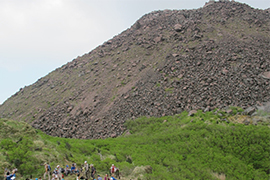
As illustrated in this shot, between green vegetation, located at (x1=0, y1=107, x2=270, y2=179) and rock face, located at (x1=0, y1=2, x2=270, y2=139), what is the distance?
5.54 metres

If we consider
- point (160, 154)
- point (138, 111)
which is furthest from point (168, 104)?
point (160, 154)

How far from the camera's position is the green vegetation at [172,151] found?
18.1m

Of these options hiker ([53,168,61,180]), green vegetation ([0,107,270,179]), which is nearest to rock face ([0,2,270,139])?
green vegetation ([0,107,270,179])

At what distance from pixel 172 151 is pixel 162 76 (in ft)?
65.1

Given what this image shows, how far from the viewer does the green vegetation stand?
59.5 ft

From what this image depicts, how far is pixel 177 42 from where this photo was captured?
49.2 m

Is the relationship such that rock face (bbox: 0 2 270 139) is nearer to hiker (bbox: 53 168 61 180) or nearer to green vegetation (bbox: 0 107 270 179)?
green vegetation (bbox: 0 107 270 179)

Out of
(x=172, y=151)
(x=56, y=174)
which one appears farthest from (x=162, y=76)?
(x=56, y=174)

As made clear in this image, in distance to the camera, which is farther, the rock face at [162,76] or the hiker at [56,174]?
the rock face at [162,76]

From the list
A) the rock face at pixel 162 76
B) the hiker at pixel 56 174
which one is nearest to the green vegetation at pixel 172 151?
the hiker at pixel 56 174

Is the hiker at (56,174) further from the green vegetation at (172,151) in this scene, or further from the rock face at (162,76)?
the rock face at (162,76)

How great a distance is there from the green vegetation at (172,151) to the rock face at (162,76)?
5.54 metres

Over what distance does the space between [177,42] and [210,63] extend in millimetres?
13709

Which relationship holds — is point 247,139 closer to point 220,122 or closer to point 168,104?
point 220,122
